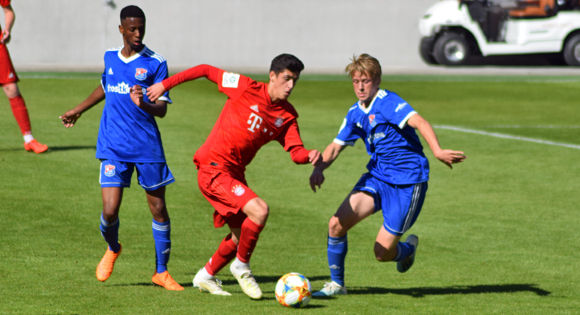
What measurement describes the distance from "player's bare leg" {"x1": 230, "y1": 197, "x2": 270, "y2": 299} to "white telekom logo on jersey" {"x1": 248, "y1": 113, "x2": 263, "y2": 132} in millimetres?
583

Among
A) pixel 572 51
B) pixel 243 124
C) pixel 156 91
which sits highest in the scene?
pixel 156 91

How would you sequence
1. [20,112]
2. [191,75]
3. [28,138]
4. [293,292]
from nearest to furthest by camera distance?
[293,292]
[191,75]
[20,112]
[28,138]

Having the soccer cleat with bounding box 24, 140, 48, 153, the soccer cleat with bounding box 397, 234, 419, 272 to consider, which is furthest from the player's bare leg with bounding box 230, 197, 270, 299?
the soccer cleat with bounding box 24, 140, 48, 153

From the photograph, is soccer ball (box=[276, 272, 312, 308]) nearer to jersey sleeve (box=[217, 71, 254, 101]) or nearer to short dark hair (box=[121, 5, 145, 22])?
jersey sleeve (box=[217, 71, 254, 101])

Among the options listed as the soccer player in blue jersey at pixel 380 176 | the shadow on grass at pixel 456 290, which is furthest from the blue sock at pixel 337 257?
the shadow on grass at pixel 456 290

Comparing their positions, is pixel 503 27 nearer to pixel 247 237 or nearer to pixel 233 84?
pixel 233 84

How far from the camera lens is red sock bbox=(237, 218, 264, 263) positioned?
5.65m

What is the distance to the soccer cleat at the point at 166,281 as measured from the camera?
20.1ft

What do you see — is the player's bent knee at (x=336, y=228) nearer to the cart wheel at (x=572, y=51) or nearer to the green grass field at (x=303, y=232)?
the green grass field at (x=303, y=232)

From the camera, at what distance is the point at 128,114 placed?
19.9 ft

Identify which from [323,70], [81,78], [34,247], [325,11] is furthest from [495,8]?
[34,247]

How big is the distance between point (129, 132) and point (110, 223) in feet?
2.62

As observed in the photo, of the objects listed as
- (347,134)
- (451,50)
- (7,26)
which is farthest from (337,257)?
(451,50)

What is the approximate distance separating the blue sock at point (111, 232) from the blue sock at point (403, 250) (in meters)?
2.47
